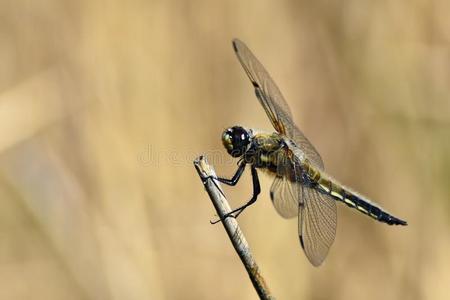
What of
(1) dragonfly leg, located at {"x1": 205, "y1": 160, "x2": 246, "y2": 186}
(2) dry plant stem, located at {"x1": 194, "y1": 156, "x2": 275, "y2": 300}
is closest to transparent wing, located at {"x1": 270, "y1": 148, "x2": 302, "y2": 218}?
(1) dragonfly leg, located at {"x1": 205, "y1": 160, "x2": 246, "y2": 186}

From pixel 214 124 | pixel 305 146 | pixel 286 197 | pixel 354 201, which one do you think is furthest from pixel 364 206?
pixel 214 124

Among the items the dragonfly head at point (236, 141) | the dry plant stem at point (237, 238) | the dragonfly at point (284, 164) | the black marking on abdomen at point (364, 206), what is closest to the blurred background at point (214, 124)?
the black marking on abdomen at point (364, 206)

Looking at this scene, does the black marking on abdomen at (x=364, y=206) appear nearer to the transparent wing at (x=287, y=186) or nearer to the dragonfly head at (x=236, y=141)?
the transparent wing at (x=287, y=186)

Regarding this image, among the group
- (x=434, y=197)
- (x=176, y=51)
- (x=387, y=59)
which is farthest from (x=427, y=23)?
(x=176, y=51)

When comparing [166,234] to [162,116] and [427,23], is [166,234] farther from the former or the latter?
[427,23]

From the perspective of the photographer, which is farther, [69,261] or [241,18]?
[241,18]

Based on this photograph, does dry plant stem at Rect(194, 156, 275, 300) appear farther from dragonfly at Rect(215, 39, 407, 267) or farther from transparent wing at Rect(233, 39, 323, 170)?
transparent wing at Rect(233, 39, 323, 170)
